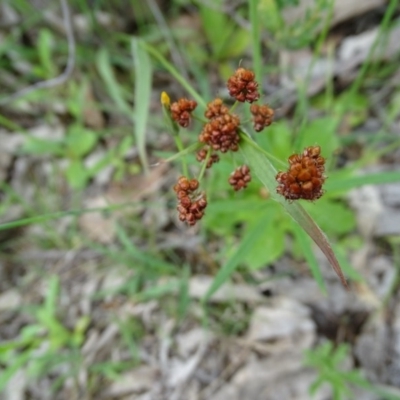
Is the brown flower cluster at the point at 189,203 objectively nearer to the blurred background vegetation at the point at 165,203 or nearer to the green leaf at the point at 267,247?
the blurred background vegetation at the point at 165,203

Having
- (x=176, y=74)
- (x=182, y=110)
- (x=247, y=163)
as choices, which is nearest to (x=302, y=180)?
(x=247, y=163)

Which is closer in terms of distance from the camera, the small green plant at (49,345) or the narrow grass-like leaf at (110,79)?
the small green plant at (49,345)

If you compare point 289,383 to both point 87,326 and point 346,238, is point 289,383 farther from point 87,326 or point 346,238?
point 87,326

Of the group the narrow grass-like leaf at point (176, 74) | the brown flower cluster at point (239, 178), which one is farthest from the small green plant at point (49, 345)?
the brown flower cluster at point (239, 178)

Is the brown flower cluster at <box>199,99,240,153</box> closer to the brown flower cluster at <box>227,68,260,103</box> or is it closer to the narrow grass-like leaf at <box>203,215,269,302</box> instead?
the brown flower cluster at <box>227,68,260,103</box>

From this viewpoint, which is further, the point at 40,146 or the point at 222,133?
the point at 40,146

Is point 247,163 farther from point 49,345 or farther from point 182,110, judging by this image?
point 49,345
